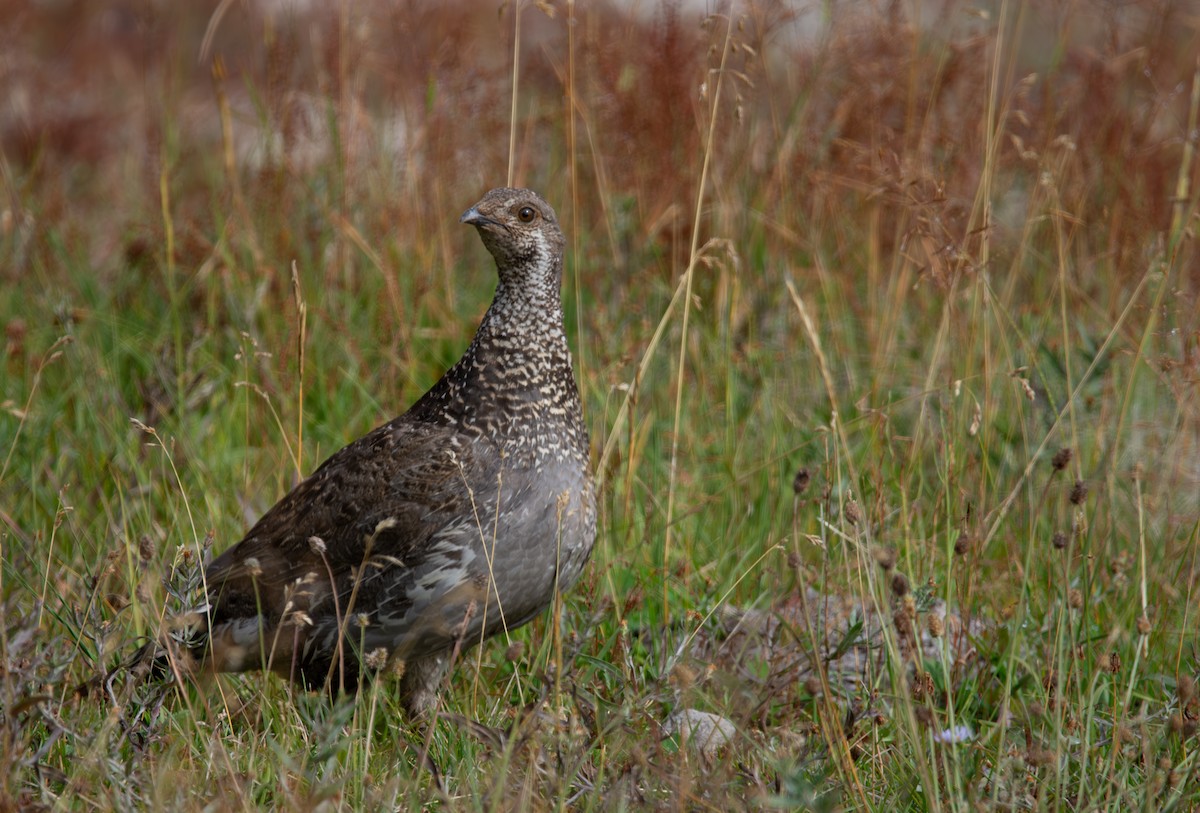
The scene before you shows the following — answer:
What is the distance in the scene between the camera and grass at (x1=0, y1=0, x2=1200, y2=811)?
3041 mm

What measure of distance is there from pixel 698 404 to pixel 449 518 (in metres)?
1.87

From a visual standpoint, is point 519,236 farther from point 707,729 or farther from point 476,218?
point 707,729

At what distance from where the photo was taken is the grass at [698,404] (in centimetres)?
304

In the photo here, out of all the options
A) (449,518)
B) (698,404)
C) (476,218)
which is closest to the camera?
(449,518)

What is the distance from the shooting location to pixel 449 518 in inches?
141

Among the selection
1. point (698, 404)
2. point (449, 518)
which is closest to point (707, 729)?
point (449, 518)

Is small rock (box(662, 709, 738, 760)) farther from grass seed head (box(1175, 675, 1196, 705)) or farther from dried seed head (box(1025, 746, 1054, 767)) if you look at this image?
grass seed head (box(1175, 675, 1196, 705))

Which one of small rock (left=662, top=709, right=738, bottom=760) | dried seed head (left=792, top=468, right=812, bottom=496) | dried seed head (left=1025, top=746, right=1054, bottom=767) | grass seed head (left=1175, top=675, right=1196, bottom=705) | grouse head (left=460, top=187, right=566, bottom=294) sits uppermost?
grouse head (left=460, top=187, right=566, bottom=294)

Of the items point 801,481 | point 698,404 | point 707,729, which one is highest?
point 801,481

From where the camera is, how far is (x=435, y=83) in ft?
18.3

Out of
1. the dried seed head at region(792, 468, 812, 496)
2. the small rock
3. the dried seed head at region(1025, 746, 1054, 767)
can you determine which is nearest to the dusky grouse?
the small rock

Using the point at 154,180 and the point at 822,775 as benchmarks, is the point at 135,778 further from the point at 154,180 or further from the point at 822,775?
the point at 154,180

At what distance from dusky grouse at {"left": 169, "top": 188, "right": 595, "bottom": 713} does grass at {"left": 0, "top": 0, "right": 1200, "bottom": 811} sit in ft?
0.53

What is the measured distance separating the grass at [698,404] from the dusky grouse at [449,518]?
0.16 m
